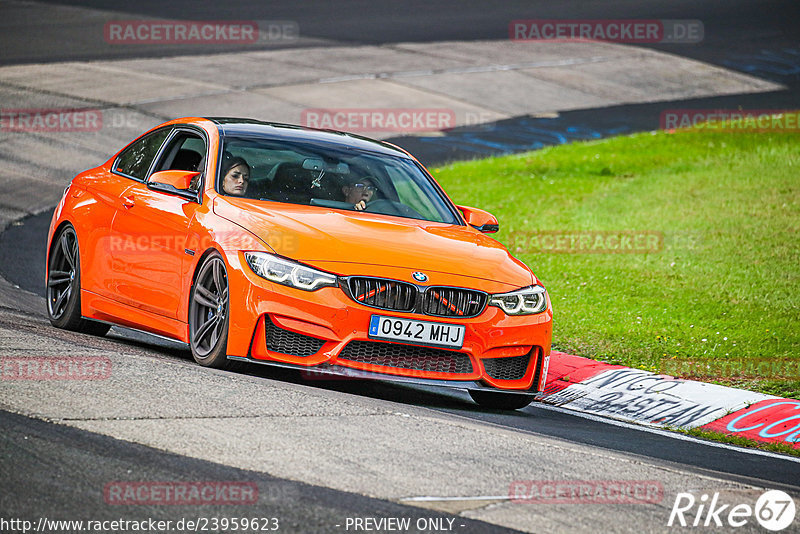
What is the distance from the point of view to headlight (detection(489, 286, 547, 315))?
7375 mm

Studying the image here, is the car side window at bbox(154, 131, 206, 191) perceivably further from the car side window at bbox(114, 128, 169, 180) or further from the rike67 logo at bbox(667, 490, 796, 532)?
the rike67 logo at bbox(667, 490, 796, 532)

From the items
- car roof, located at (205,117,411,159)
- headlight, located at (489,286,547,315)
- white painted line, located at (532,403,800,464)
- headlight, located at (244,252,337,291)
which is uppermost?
car roof, located at (205,117,411,159)

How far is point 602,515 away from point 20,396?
2.88 m

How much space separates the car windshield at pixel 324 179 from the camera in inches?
316

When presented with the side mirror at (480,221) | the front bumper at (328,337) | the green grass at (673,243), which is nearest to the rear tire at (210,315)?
the front bumper at (328,337)

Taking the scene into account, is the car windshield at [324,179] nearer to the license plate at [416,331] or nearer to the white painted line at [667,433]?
the license plate at [416,331]

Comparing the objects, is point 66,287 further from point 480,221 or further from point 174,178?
point 480,221

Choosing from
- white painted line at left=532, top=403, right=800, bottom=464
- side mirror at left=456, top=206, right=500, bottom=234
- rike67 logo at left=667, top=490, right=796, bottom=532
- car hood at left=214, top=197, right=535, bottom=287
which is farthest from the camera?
side mirror at left=456, top=206, right=500, bottom=234

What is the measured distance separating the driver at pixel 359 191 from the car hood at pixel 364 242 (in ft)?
0.80

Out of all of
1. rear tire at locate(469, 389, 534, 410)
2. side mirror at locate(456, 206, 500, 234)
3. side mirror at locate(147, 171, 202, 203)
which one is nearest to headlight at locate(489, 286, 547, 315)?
rear tire at locate(469, 389, 534, 410)

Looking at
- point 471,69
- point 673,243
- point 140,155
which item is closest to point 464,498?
point 140,155

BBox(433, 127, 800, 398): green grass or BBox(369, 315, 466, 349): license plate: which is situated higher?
BBox(369, 315, 466, 349): license plate

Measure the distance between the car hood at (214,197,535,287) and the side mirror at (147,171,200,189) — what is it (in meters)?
0.31

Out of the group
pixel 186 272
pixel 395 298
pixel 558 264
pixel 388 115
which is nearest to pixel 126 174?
pixel 186 272
